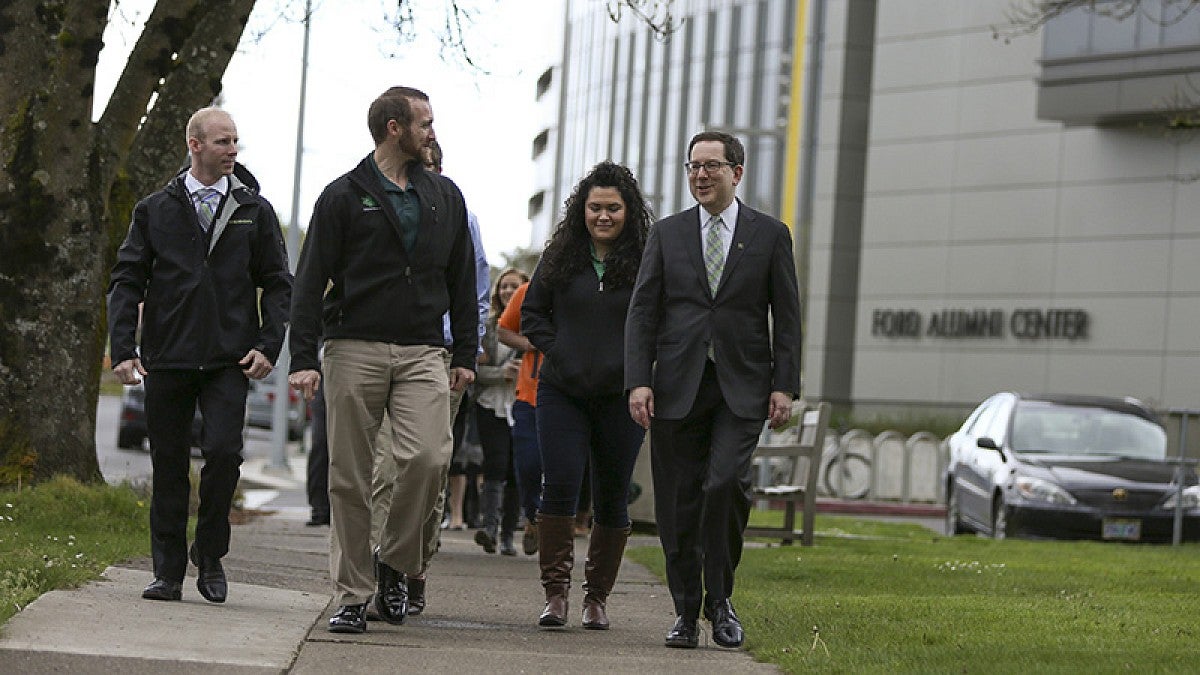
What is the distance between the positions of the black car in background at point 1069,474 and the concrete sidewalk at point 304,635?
8562mm

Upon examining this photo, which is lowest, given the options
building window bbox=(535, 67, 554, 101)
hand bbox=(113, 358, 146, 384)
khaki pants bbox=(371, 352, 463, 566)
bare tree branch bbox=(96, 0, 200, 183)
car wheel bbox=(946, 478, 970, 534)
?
car wheel bbox=(946, 478, 970, 534)

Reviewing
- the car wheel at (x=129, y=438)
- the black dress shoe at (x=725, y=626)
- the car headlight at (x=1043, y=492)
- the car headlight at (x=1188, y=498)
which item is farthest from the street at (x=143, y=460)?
the car headlight at (x=1188, y=498)

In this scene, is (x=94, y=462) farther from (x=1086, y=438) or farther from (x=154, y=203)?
(x=1086, y=438)

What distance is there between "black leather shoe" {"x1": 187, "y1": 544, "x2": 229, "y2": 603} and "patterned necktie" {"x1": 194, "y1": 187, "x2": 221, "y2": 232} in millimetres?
1342

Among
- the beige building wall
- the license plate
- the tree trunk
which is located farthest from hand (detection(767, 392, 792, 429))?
the beige building wall

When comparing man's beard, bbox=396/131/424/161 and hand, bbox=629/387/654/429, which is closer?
man's beard, bbox=396/131/424/161

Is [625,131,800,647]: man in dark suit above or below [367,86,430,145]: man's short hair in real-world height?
below

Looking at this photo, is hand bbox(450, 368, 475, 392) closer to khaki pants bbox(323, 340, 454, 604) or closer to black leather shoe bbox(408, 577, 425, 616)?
khaki pants bbox(323, 340, 454, 604)

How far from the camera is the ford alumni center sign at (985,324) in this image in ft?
137

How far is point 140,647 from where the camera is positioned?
22.4 feet

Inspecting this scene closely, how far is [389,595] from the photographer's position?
27.4 ft

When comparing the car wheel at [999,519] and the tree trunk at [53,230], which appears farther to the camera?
the car wheel at [999,519]

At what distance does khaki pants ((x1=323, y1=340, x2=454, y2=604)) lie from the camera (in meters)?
7.91

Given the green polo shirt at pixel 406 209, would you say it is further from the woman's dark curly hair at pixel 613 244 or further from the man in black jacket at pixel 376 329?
the woman's dark curly hair at pixel 613 244
